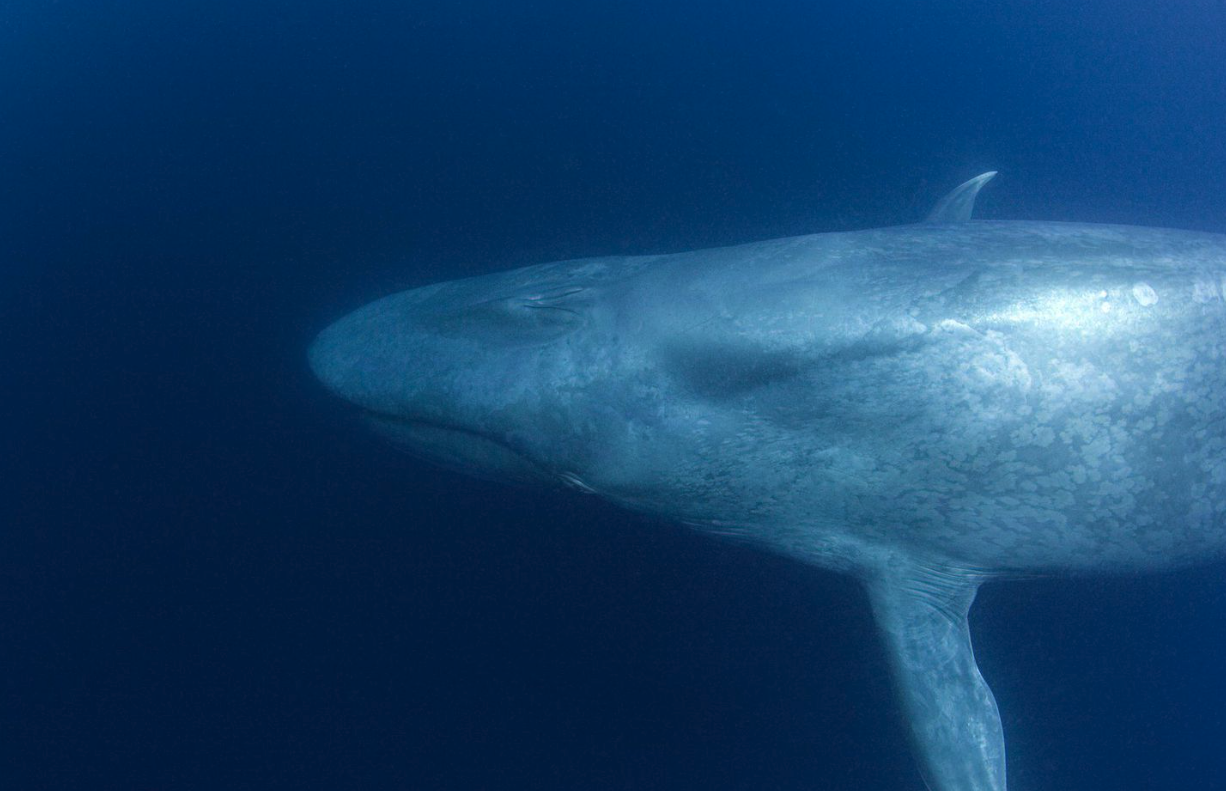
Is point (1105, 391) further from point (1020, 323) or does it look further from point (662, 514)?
point (662, 514)

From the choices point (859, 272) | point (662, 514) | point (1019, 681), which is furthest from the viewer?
point (1019, 681)

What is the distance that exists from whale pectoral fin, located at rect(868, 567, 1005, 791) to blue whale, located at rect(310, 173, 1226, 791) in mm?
14

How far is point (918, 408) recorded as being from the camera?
4312mm

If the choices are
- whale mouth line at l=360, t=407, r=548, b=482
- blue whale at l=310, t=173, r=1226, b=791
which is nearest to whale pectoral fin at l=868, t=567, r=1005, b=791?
blue whale at l=310, t=173, r=1226, b=791

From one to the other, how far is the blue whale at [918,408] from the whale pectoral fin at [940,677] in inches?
0.6

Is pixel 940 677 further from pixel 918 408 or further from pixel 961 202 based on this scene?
pixel 961 202

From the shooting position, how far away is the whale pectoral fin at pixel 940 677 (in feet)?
14.6

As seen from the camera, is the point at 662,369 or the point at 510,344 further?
the point at 510,344

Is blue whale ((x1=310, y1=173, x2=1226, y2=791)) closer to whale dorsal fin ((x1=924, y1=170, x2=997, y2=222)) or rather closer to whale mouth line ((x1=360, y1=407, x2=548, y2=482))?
whale mouth line ((x1=360, y1=407, x2=548, y2=482))

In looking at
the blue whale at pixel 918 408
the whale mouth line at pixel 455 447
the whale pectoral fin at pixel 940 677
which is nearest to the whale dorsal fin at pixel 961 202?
the blue whale at pixel 918 408

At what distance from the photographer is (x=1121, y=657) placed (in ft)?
26.9

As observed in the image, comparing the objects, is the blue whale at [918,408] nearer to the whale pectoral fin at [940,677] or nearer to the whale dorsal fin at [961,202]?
the whale pectoral fin at [940,677]

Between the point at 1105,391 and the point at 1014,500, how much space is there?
34.4 inches

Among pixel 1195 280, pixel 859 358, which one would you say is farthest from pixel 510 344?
pixel 1195 280
